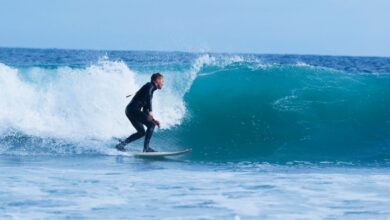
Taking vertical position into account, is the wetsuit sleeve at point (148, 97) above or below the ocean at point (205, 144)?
above

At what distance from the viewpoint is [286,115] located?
14812mm

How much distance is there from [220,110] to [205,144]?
2610mm

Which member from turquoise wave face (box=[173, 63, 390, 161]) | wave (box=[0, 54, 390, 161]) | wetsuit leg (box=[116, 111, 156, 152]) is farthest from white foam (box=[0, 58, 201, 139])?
wetsuit leg (box=[116, 111, 156, 152])

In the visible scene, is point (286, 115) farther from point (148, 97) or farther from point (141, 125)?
point (148, 97)

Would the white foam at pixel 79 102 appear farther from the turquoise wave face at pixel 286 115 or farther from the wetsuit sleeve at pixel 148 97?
the wetsuit sleeve at pixel 148 97

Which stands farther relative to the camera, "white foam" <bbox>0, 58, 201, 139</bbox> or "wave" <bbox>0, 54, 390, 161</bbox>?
"white foam" <bbox>0, 58, 201, 139</bbox>

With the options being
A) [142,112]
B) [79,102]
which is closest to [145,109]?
[142,112]

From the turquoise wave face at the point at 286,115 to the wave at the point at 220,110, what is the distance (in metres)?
0.02

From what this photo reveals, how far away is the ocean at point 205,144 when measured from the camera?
24.7ft

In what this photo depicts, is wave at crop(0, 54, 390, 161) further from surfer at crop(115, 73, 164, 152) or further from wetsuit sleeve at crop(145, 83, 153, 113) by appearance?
wetsuit sleeve at crop(145, 83, 153, 113)

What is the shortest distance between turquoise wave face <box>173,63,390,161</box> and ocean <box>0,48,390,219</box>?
0.03m

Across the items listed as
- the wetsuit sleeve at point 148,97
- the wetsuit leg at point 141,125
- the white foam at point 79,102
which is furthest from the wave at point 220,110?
the wetsuit sleeve at point 148,97

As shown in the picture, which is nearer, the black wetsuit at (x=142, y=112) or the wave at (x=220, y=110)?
the black wetsuit at (x=142, y=112)

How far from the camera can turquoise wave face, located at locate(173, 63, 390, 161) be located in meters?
12.6
